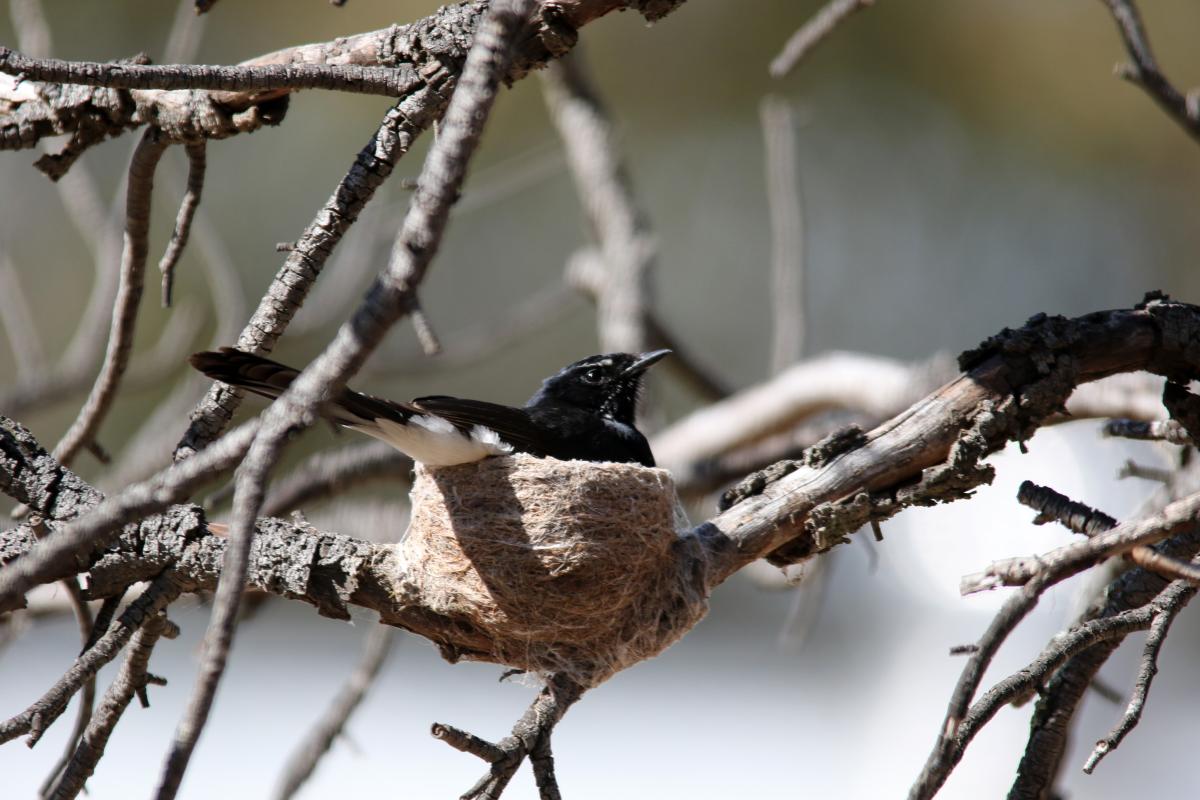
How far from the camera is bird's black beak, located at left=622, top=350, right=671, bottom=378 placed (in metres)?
3.76

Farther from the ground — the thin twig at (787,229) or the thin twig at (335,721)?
the thin twig at (787,229)

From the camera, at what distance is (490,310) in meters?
9.20

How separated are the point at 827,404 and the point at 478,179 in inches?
130

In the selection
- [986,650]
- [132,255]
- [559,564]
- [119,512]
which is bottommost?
[986,650]

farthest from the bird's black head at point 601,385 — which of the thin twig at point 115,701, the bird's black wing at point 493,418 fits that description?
the thin twig at point 115,701

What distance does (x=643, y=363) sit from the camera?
12.4 ft

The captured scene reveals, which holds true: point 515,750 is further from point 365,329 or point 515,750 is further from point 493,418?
point 493,418

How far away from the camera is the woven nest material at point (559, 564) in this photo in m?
2.30

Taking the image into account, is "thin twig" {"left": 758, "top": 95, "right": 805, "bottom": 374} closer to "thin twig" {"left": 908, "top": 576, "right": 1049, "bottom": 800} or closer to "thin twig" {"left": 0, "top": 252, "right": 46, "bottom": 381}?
"thin twig" {"left": 0, "top": 252, "right": 46, "bottom": 381}

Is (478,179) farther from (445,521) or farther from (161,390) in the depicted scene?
(445,521)

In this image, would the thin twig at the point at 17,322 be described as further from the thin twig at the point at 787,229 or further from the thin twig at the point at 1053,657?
the thin twig at the point at 1053,657

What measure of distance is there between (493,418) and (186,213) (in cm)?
102

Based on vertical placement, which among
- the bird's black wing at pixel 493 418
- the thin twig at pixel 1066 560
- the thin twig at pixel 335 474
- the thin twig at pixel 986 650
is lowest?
the thin twig at pixel 986 650

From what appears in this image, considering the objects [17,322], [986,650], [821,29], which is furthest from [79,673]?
[17,322]
